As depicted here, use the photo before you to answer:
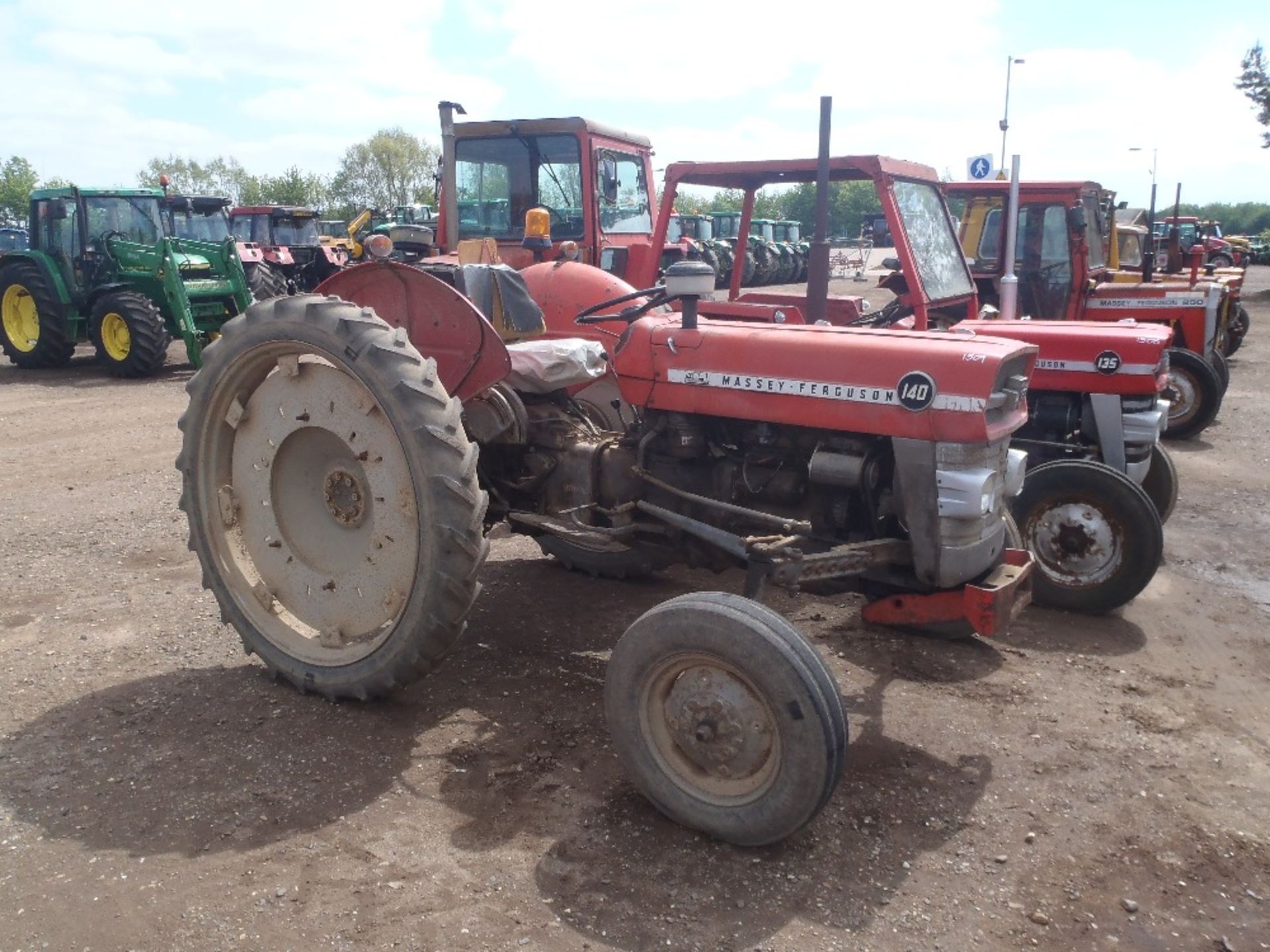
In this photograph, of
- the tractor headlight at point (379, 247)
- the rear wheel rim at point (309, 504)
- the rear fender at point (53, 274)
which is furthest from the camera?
the rear fender at point (53, 274)

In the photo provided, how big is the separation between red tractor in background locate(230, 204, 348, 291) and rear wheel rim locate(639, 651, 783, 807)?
595 inches

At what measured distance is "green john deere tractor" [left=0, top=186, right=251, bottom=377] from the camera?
462 inches

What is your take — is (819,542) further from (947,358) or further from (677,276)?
(677,276)

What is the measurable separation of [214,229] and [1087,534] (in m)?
14.3

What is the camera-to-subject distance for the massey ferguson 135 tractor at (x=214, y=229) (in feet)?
45.1

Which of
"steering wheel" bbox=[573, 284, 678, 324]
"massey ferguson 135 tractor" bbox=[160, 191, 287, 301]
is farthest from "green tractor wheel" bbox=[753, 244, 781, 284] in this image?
"steering wheel" bbox=[573, 284, 678, 324]

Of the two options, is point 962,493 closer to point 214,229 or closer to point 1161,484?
point 1161,484

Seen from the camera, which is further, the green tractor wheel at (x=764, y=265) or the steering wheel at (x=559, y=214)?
the green tractor wheel at (x=764, y=265)

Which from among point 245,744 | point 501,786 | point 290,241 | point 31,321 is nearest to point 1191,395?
point 501,786

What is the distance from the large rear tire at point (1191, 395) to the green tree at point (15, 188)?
49.8 meters

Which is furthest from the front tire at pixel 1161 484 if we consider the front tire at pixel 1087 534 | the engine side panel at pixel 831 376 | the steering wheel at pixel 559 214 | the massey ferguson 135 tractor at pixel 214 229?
the massey ferguson 135 tractor at pixel 214 229

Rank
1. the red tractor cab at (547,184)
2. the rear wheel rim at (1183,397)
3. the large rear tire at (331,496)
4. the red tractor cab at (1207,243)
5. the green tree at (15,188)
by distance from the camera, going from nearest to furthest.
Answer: the large rear tire at (331,496)
the red tractor cab at (547,184)
the rear wheel rim at (1183,397)
the red tractor cab at (1207,243)
the green tree at (15,188)

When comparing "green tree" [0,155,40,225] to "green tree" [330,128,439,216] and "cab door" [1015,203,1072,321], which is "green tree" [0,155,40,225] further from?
"cab door" [1015,203,1072,321]

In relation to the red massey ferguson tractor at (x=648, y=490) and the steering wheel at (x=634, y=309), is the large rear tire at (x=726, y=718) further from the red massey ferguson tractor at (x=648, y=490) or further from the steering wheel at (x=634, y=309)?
the steering wheel at (x=634, y=309)
